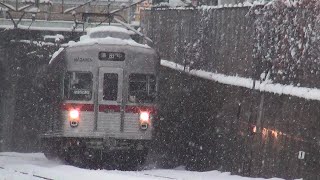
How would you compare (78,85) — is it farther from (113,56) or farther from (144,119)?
(144,119)

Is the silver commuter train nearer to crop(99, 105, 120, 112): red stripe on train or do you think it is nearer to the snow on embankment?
crop(99, 105, 120, 112): red stripe on train

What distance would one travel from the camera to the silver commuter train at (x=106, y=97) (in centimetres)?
1628

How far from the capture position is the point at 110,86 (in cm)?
1655

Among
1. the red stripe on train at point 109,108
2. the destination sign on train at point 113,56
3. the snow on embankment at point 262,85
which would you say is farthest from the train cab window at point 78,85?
the snow on embankment at point 262,85

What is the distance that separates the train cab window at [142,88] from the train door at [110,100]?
0.30 meters

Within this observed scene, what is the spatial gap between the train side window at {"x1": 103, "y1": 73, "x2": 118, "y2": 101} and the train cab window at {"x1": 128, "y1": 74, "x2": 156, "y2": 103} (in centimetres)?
38

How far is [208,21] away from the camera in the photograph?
19.2 metres

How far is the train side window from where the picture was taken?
1647 cm

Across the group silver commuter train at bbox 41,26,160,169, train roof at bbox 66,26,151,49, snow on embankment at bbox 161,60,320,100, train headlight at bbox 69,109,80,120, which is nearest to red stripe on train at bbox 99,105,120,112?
silver commuter train at bbox 41,26,160,169

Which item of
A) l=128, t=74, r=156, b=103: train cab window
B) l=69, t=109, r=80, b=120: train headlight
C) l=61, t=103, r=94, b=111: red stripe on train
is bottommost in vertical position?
l=69, t=109, r=80, b=120: train headlight

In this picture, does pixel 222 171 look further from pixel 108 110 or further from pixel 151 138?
pixel 108 110

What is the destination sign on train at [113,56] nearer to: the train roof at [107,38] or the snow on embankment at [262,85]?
the train roof at [107,38]

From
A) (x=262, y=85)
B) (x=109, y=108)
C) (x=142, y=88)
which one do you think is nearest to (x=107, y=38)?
(x=142, y=88)

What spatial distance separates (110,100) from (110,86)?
1.21ft
